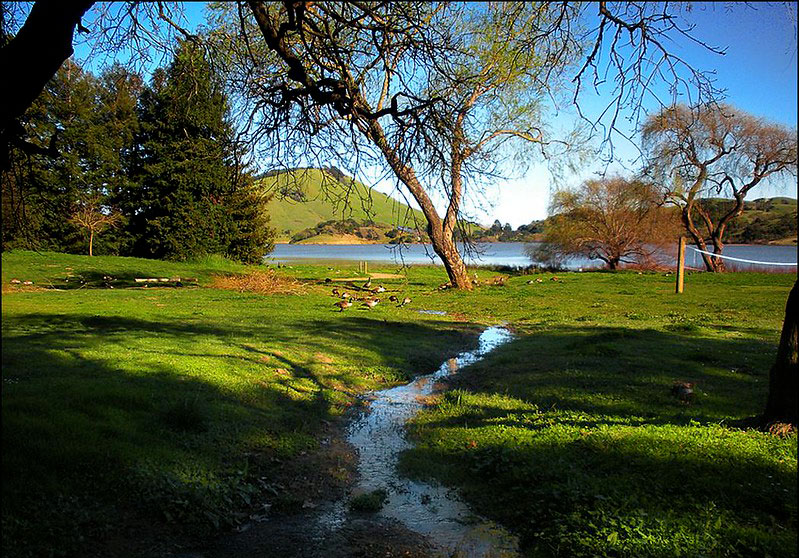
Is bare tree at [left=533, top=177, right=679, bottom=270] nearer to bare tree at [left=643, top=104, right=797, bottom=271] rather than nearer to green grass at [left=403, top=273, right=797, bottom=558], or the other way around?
bare tree at [left=643, top=104, right=797, bottom=271]

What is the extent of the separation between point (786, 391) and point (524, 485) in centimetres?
286

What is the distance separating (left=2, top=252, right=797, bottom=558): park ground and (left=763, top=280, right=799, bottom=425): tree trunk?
260 millimetres

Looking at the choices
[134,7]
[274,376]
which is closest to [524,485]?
[274,376]

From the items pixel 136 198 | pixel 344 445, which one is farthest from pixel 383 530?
pixel 136 198

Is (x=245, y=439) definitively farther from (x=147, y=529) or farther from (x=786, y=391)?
(x=786, y=391)

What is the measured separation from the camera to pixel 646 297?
2383 cm

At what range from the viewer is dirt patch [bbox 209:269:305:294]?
2625 cm

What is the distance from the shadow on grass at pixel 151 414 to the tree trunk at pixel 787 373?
18.2 feet

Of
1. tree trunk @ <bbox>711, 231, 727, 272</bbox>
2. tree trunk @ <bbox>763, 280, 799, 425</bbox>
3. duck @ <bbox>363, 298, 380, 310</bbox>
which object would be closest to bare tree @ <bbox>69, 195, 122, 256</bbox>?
duck @ <bbox>363, 298, 380, 310</bbox>

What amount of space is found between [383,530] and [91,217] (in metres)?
38.5

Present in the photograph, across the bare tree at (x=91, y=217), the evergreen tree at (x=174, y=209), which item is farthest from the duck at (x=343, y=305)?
the bare tree at (x=91, y=217)

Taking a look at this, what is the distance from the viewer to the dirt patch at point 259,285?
2625 centimetres

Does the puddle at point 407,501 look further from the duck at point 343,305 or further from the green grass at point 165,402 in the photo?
the duck at point 343,305

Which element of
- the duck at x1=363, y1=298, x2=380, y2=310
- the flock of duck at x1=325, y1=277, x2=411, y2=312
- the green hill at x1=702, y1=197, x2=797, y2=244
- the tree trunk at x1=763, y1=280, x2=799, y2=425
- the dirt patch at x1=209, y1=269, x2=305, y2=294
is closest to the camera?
the tree trunk at x1=763, y1=280, x2=799, y2=425
